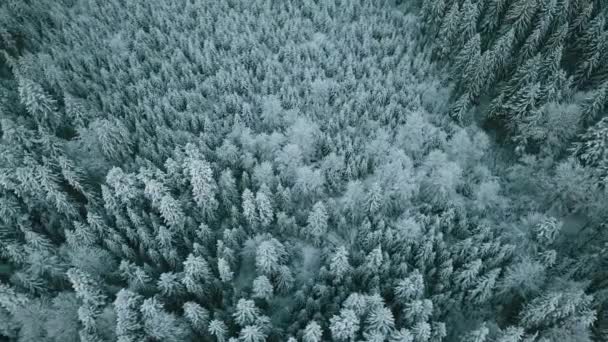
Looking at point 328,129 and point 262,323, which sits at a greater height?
point 328,129

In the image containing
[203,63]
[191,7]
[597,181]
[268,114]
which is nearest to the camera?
[597,181]

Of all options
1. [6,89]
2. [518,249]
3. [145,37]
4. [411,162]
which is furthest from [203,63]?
[518,249]

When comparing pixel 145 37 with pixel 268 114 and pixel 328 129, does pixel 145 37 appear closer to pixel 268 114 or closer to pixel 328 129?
pixel 268 114

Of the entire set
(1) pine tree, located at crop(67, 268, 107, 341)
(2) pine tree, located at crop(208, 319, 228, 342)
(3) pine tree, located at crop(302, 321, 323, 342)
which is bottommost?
(1) pine tree, located at crop(67, 268, 107, 341)

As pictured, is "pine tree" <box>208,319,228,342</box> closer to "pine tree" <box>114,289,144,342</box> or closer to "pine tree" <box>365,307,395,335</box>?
"pine tree" <box>114,289,144,342</box>

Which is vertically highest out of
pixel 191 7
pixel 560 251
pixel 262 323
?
pixel 191 7

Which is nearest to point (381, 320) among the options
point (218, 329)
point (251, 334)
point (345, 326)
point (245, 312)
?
point (345, 326)

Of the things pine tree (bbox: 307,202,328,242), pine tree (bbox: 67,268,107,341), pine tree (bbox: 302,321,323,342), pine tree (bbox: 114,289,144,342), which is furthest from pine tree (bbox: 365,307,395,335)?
pine tree (bbox: 67,268,107,341)

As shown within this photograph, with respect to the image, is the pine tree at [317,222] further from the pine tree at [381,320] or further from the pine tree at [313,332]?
the pine tree at [313,332]

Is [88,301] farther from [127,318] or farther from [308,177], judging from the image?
[308,177]
